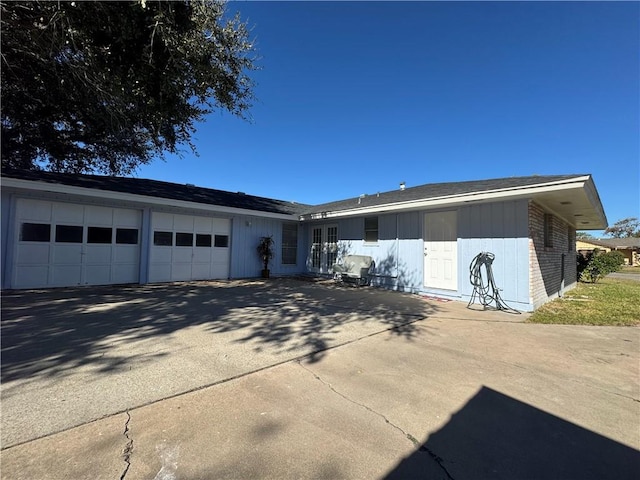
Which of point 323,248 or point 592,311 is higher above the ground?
point 323,248

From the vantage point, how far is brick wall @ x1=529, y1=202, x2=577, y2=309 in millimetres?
7082

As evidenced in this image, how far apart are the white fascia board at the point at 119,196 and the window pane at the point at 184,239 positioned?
3.62 feet

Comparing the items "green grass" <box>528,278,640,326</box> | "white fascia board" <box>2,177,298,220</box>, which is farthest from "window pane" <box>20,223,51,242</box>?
"green grass" <box>528,278,640,326</box>

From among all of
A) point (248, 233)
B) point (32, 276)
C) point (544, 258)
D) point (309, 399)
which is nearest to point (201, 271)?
point (248, 233)

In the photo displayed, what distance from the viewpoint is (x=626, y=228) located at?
65812mm

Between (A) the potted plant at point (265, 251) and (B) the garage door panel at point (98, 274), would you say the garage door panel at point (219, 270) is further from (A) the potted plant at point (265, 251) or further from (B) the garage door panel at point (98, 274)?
(B) the garage door panel at point (98, 274)

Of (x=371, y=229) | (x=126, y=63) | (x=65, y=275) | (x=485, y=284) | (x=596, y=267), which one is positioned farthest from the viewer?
(x=596, y=267)

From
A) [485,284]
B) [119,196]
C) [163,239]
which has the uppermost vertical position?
[119,196]

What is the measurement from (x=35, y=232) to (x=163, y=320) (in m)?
6.31

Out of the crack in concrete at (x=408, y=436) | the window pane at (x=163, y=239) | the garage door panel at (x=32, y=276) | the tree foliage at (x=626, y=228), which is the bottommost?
the crack in concrete at (x=408, y=436)

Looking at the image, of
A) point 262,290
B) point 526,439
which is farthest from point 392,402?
point 262,290

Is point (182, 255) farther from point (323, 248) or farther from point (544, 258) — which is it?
point (544, 258)

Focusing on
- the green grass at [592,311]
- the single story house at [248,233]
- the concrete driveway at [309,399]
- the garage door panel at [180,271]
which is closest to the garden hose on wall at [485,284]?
the single story house at [248,233]

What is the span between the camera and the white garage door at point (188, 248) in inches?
405
